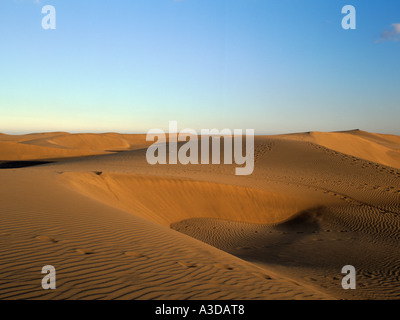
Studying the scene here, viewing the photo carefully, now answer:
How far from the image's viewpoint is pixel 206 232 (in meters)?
11.6

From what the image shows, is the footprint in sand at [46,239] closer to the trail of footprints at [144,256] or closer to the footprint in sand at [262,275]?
the trail of footprints at [144,256]

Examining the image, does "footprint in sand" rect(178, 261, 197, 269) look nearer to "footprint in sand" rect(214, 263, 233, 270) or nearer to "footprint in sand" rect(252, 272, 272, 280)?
"footprint in sand" rect(214, 263, 233, 270)

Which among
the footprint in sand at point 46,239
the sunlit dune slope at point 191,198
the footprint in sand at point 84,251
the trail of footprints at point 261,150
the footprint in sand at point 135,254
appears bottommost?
the sunlit dune slope at point 191,198

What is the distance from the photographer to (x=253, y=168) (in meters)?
21.7

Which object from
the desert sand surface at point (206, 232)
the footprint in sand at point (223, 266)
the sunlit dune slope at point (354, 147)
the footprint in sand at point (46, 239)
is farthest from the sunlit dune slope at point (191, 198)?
the sunlit dune slope at point (354, 147)

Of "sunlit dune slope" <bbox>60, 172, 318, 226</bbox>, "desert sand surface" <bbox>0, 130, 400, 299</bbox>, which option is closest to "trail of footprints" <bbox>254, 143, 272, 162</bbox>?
"desert sand surface" <bbox>0, 130, 400, 299</bbox>

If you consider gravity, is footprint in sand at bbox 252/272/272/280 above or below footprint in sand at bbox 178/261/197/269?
below

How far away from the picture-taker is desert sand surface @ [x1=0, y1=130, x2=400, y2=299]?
4.41 metres

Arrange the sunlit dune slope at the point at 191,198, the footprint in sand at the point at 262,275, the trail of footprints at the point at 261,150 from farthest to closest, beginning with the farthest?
the trail of footprints at the point at 261,150 < the sunlit dune slope at the point at 191,198 < the footprint in sand at the point at 262,275

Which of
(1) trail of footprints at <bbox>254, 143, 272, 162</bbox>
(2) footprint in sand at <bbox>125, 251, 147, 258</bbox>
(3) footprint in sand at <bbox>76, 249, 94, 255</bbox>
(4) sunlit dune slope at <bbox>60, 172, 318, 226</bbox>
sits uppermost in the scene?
(1) trail of footprints at <bbox>254, 143, 272, 162</bbox>

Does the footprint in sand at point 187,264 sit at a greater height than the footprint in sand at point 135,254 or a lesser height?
lesser

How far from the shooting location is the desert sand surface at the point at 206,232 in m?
4.41

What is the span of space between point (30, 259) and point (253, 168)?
18280mm
